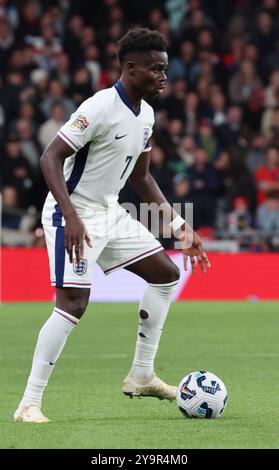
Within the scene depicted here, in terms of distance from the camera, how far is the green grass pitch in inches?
266

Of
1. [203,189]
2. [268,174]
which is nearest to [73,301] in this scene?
[203,189]

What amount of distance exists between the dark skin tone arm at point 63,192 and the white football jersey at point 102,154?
0.17m

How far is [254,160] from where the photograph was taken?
20.6 meters

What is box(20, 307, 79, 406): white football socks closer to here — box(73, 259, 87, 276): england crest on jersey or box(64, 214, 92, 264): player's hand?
box(73, 259, 87, 276): england crest on jersey

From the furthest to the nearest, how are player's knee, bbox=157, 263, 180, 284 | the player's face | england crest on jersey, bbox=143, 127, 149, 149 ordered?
player's knee, bbox=157, 263, 180, 284 → england crest on jersey, bbox=143, 127, 149, 149 → the player's face

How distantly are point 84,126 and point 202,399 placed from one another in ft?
→ 6.27

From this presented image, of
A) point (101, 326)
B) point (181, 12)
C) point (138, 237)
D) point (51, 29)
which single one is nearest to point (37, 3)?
point (51, 29)

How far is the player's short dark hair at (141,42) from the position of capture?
7695 millimetres

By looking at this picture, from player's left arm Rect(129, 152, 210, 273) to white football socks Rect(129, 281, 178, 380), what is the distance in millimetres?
260

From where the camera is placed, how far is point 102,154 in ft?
25.5

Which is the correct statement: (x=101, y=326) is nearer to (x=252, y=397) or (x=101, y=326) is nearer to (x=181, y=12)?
(x=252, y=397)

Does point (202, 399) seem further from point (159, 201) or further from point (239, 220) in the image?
point (239, 220)

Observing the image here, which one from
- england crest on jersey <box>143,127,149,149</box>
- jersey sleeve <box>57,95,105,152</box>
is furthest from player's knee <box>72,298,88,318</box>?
england crest on jersey <box>143,127,149,149</box>

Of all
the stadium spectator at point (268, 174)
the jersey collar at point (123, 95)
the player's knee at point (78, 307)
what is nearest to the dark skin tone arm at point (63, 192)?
the player's knee at point (78, 307)
